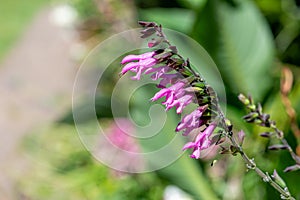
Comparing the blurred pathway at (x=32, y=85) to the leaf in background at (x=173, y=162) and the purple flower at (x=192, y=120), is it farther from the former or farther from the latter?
the purple flower at (x=192, y=120)

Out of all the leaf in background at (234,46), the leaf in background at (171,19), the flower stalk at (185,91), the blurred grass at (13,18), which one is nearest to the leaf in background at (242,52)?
the leaf in background at (234,46)

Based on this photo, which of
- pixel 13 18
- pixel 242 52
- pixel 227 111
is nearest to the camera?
pixel 227 111

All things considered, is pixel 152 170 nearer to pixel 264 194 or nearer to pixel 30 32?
pixel 264 194

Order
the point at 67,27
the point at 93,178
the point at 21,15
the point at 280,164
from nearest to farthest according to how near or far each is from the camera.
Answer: the point at 280,164, the point at 93,178, the point at 67,27, the point at 21,15

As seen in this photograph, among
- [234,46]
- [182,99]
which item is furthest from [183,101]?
[234,46]

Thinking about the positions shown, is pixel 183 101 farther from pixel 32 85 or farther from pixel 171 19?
pixel 32 85

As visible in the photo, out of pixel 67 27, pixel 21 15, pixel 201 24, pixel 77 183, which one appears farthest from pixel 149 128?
pixel 21 15

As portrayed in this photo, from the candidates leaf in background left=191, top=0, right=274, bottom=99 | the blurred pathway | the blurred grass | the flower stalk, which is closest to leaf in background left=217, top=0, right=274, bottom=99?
leaf in background left=191, top=0, right=274, bottom=99
